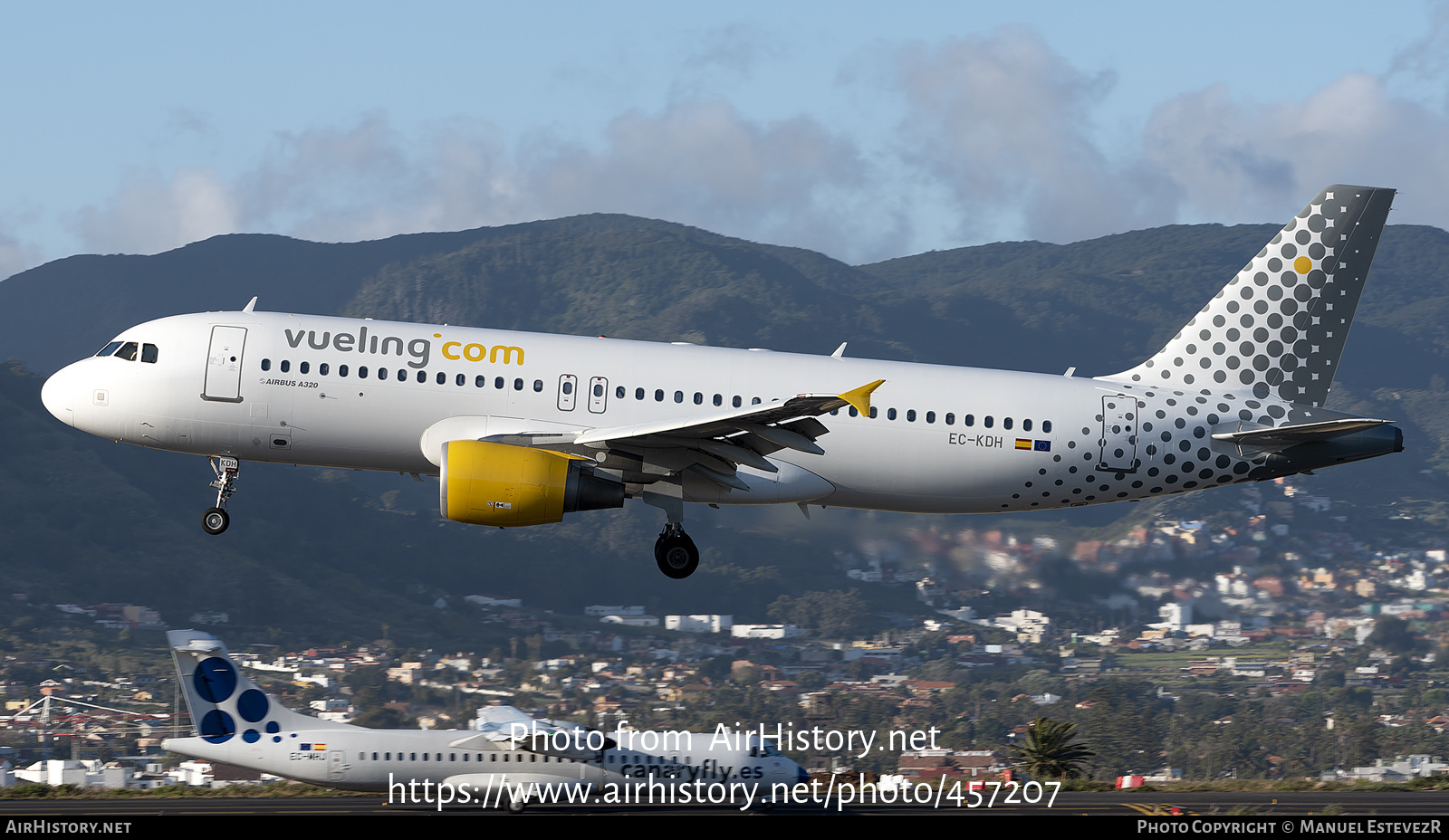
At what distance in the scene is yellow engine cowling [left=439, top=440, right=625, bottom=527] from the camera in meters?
25.7

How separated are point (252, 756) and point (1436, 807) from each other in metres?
30.4

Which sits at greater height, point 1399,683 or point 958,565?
point 958,565

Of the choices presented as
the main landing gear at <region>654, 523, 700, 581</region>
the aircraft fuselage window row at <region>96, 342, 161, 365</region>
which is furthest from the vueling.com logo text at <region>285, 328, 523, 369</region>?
the main landing gear at <region>654, 523, 700, 581</region>

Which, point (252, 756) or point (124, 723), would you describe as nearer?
point (252, 756)

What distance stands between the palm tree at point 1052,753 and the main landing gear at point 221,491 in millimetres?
24724

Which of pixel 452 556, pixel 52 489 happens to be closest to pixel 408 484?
pixel 452 556

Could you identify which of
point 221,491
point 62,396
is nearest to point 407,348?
point 221,491

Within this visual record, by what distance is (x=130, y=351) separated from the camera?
27.9 m

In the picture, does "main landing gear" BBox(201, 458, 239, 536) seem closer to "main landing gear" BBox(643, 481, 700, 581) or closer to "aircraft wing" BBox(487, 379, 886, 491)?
"aircraft wing" BBox(487, 379, 886, 491)

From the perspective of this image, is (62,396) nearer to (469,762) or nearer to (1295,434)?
(469,762)

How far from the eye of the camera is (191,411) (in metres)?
27.4
